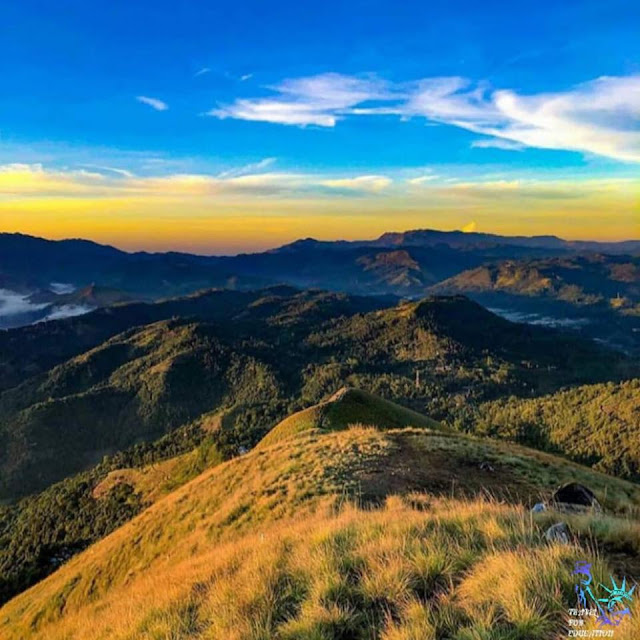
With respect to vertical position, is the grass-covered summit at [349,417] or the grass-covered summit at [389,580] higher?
the grass-covered summit at [389,580]

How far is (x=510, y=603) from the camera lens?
7.02 metres

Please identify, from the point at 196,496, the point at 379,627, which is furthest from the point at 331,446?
the point at 379,627

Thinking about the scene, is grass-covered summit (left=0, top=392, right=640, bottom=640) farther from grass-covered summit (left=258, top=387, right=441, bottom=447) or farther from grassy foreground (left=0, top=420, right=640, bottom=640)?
grass-covered summit (left=258, top=387, right=441, bottom=447)

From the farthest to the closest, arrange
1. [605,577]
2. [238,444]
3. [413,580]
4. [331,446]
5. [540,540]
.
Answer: [238,444] → [331,446] → [540,540] → [413,580] → [605,577]

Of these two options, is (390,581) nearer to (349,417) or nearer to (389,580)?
(389,580)

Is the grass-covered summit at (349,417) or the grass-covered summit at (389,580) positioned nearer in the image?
the grass-covered summit at (389,580)

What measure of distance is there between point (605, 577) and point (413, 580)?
3.21 m

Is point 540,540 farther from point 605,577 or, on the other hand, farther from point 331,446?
point 331,446

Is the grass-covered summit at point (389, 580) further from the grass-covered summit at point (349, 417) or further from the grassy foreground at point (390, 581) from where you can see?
the grass-covered summit at point (349, 417)

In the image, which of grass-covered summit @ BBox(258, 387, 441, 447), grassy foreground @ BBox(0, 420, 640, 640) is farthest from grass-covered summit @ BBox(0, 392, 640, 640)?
grass-covered summit @ BBox(258, 387, 441, 447)

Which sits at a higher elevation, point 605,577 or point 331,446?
point 605,577

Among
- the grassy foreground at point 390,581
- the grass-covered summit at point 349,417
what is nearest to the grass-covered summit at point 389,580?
the grassy foreground at point 390,581

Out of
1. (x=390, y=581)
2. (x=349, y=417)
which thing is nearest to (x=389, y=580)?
(x=390, y=581)

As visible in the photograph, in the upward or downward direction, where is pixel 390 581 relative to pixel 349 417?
upward
